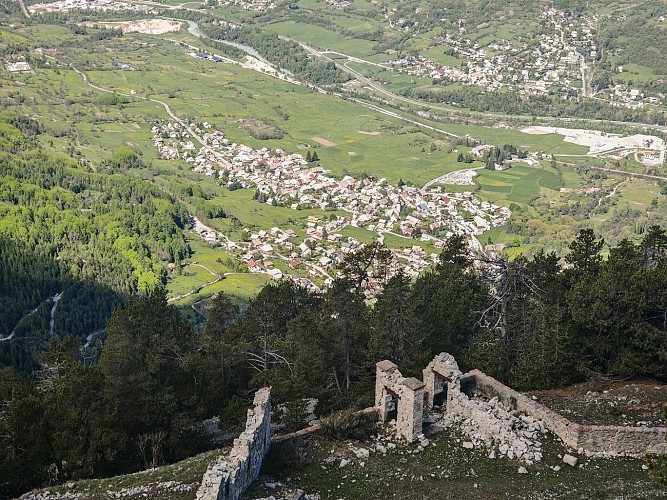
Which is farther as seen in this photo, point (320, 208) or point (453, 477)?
point (320, 208)

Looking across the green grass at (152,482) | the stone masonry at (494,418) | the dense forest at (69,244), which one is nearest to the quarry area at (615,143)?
the dense forest at (69,244)

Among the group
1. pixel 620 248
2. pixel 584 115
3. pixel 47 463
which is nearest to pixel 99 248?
pixel 47 463

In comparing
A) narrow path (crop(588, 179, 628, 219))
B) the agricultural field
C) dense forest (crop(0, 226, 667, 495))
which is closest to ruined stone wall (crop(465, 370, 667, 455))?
dense forest (crop(0, 226, 667, 495))

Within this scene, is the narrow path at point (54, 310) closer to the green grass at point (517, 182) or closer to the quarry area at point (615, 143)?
the green grass at point (517, 182)

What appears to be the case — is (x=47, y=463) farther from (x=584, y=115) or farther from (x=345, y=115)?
(x=584, y=115)

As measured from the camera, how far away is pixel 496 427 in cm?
2562

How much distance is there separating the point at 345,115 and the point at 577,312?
132m

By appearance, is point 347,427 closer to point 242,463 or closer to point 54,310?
point 242,463

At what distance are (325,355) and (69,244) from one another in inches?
2451

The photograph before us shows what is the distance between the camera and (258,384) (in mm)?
36344

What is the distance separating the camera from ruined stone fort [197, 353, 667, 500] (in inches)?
930

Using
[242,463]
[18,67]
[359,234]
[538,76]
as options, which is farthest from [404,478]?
[538,76]

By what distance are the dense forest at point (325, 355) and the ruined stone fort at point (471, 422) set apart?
283 cm

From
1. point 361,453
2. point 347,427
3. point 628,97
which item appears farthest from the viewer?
point 628,97
